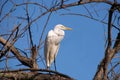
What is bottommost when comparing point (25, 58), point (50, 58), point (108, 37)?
point (50, 58)

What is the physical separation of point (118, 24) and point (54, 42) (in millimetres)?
2921

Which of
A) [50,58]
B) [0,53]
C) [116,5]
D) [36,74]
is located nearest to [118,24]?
[116,5]

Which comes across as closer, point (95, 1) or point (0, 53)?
point (0, 53)

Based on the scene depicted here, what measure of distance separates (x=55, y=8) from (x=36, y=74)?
0.67 meters

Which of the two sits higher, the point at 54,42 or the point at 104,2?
the point at 104,2

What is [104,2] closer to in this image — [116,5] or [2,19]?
[116,5]

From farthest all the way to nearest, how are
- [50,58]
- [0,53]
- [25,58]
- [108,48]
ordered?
[50,58], [25,58], [108,48], [0,53]

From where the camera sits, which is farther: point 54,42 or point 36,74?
point 54,42

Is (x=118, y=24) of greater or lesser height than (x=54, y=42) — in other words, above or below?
above

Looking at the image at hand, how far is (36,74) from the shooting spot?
3391mm

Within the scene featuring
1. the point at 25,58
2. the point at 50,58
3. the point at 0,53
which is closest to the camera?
the point at 0,53

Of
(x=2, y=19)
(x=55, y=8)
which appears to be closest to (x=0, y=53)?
(x=2, y=19)

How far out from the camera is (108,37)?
10.9 ft

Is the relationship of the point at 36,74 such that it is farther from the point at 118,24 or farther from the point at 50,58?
the point at 50,58
